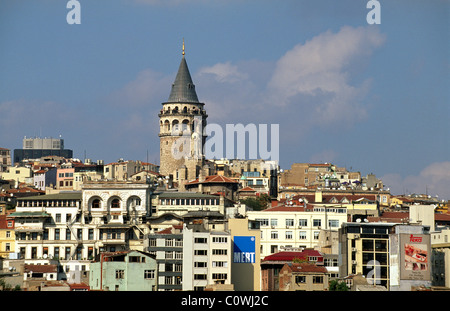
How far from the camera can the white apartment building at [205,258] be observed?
91.9 meters

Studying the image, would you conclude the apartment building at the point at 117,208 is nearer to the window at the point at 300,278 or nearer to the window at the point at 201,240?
the window at the point at 201,240

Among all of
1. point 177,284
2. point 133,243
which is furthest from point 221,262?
point 133,243

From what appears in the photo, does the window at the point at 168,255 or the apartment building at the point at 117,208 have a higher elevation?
the apartment building at the point at 117,208

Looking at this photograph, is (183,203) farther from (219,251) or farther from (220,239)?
(219,251)

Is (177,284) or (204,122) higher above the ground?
(204,122)

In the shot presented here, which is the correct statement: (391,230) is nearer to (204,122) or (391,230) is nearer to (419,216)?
(419,216)

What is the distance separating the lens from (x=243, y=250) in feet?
318

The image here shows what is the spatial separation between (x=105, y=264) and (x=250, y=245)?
13.1 metres

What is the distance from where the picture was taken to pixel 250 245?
97375 millimetres

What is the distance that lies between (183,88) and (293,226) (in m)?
65.3

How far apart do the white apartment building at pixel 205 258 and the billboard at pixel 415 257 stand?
11.5 metres

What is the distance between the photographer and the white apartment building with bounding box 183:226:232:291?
91.9 m

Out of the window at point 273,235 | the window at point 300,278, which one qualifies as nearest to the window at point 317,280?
the window at point 300,278

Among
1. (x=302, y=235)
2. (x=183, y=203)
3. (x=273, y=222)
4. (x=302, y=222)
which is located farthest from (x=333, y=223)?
(x=183, y=203)
